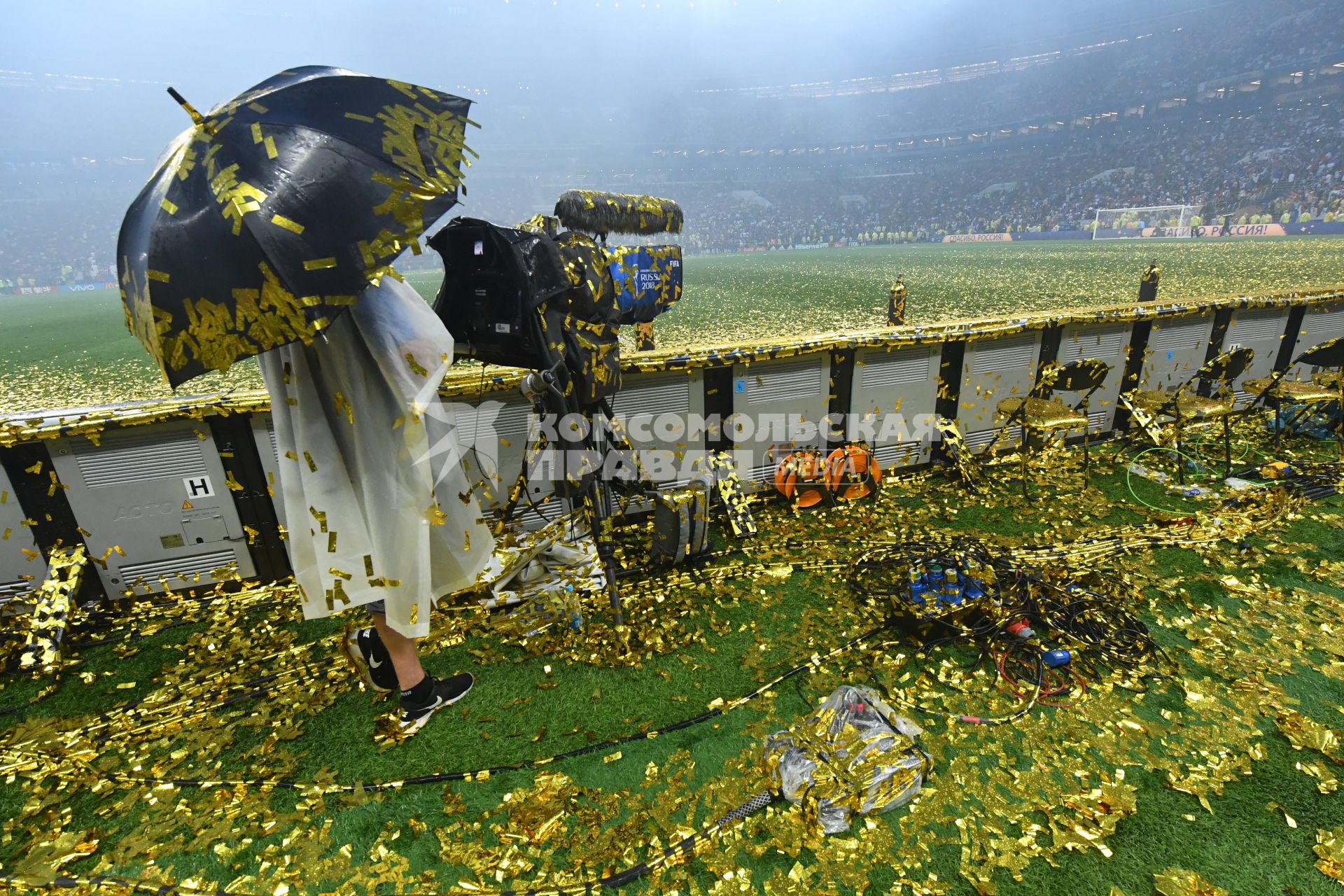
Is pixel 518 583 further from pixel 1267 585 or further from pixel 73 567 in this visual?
pixel 1267 585

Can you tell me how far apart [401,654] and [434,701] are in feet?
0.98

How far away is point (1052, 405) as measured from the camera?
4.66 m

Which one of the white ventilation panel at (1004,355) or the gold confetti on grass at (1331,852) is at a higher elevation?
the white ventilation panel at (1004,355)

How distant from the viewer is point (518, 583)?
333 cm

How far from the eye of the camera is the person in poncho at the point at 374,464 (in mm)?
1854

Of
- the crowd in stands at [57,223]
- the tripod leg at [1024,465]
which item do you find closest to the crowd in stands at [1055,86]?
the tripod leg at [1024,465]

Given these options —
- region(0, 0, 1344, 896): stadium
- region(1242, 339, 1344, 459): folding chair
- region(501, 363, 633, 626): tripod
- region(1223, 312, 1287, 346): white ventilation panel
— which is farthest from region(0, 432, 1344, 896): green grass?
region(1223, 312, 1287, 346): white ventilation panel

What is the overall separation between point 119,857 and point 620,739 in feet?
5.84

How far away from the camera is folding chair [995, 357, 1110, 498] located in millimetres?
4469

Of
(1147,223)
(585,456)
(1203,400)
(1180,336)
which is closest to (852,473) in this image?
Result: (585,456)

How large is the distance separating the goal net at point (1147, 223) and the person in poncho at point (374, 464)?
3180cm

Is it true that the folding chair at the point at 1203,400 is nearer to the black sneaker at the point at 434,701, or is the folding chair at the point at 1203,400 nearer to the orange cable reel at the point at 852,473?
the orange cable reel at the point at 852,473

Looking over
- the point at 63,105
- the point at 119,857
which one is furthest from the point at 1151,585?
the point at 63,105

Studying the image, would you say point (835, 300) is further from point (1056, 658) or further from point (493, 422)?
point (1056, 658)
